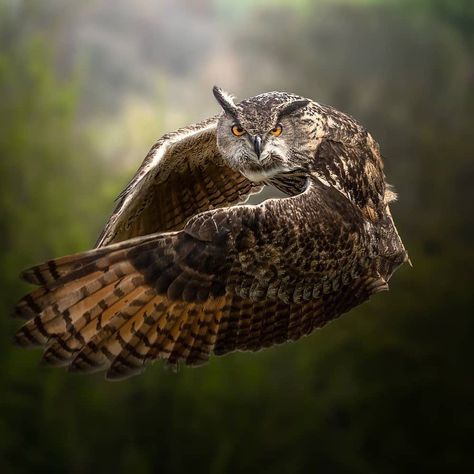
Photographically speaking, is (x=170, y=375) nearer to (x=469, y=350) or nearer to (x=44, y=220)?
(x=44, y=220)

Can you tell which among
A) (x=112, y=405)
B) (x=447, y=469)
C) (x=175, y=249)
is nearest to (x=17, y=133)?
(x=112, y=405)

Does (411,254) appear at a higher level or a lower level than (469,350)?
higher

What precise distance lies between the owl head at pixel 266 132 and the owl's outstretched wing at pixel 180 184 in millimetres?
289

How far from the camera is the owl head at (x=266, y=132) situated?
87.1 inches

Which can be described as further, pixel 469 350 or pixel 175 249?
pixel 469 350

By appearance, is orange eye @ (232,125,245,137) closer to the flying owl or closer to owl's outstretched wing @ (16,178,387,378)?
the flying owl

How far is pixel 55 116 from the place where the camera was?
7039 mm

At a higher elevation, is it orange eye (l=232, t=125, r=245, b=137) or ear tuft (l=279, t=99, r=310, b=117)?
ear tuft (l=279, t=99, r=310, b=117)

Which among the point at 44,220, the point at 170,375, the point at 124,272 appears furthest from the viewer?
the point at 44,220

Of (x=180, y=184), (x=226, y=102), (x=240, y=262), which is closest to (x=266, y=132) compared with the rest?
(x=226, y=102)

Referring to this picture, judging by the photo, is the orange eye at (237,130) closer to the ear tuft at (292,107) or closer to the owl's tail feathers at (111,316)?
the ear tuft at (292,107)

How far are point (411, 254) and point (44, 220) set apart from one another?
261cm

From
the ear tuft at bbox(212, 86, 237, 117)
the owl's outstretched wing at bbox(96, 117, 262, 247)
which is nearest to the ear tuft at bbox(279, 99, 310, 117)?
the ear tuft at bbox(212, 86, 237, 117)

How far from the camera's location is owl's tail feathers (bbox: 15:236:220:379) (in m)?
1.84
